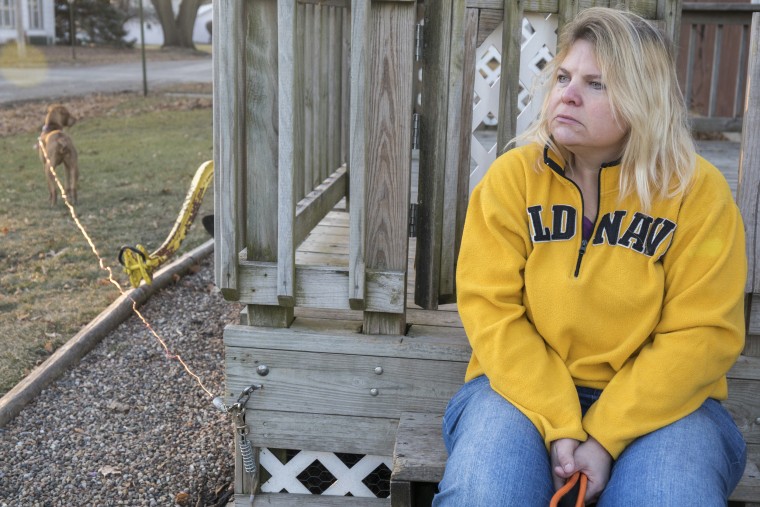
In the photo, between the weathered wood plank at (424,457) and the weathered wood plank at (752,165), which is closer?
the weathered wood plank at (424,457)

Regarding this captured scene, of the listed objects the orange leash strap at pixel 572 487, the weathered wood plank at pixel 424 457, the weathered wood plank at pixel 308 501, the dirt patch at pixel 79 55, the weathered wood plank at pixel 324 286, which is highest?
the weathered wood plank at pixel 324 286

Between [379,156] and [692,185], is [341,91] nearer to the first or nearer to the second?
[379,156]

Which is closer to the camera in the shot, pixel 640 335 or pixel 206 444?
pixel 640 335

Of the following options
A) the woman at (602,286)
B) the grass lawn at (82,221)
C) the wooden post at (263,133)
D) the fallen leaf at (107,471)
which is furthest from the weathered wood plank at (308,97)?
the grass lawn at (82,221)

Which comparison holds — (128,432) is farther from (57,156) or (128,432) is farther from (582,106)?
(57,156)

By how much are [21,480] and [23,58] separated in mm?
28351

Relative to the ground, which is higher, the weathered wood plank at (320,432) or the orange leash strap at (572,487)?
the orange leash strap at (572,487)

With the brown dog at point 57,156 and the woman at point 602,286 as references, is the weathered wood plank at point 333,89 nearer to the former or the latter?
the woman at point 602,286

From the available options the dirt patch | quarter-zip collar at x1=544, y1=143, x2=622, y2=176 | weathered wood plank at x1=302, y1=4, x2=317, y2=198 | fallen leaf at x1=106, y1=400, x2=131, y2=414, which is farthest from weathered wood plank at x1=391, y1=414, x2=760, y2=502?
the dirt patch

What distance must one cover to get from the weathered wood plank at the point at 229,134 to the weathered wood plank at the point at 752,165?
1.53 m

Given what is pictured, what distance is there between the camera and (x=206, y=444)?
3943 millimetres

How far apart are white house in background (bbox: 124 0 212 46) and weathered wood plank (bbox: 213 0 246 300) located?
4517cm

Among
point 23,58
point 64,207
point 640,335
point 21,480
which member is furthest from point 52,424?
point 23,58

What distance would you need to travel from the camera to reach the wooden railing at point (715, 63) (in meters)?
8.33
